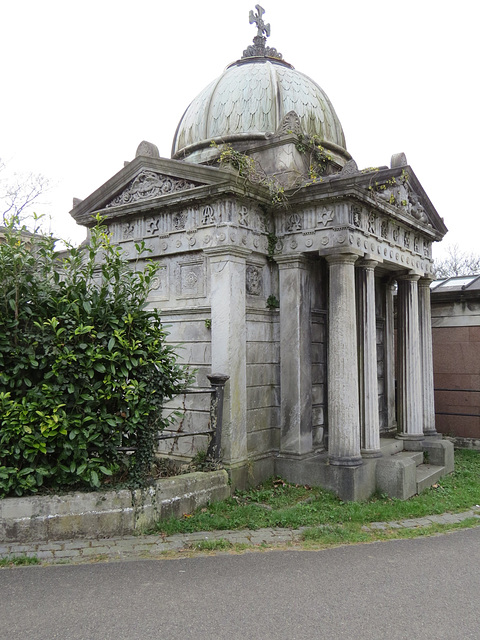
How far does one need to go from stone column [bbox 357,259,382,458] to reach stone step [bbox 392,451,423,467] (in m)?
0.93

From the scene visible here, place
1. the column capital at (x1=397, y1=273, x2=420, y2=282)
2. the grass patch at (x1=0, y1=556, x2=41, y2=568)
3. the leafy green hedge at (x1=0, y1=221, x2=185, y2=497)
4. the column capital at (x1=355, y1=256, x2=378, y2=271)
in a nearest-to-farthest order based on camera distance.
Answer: the grass patch at (x1=0, y1=556, x2=41, y2=568) < the leafy green hedge at (x1=0, y1=221, x2=185, y2=497) < the column capital at (x1=355, y1=256, x2=378, y2=271) < the column capital at (x1=397, y1=273, x2=420, y2=282)

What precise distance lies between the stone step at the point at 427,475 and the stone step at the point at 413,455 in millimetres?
87

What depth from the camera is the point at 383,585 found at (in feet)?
14.9

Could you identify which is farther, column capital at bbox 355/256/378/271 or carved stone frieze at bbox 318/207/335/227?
column capital at bbox 355/256/378/271

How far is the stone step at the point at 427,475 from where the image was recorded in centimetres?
778

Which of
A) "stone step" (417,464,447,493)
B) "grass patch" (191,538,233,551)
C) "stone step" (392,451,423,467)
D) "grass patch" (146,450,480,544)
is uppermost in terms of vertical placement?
"stone step" (392,451,423,467)

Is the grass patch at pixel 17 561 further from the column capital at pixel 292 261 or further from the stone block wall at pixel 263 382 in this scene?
the column capital at pixel 292 261

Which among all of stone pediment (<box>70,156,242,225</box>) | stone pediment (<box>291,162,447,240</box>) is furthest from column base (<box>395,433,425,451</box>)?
stone pediment (<box>70,156,242,225</box>)

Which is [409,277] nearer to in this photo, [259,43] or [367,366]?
[367,366]

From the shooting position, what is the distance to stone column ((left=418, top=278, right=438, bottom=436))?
9.65 m

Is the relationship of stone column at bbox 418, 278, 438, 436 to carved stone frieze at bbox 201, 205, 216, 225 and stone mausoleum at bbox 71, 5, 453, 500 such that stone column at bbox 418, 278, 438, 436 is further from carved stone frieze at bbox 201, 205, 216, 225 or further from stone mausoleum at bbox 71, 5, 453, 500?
carved stone frieze at bbox 201, 205, 216, 225

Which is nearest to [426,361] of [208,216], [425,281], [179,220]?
[425,281]

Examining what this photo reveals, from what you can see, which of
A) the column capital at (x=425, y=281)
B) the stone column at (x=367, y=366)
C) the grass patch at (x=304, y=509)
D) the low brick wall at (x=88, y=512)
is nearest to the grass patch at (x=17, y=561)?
the low brick wall at (x=88, y=512)

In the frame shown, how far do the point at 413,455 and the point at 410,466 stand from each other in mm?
1207
